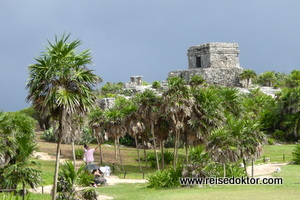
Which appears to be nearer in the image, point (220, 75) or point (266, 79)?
point (220, 75)

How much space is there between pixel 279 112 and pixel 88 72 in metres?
34.4

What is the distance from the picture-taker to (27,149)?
16531mm

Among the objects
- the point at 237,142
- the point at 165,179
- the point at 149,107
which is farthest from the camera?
the point at 149,107

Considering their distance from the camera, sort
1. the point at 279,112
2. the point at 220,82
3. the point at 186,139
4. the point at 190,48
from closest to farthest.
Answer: the point at 186,139 < the point at 279,112 < the point at 220,82 < the point at 190,48

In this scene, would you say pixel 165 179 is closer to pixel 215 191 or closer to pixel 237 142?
pixel 215 191

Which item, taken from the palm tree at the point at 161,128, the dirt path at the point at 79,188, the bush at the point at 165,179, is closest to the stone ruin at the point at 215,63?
the dirt path at the point at 79,188

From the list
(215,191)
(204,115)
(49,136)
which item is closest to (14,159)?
(215,191)

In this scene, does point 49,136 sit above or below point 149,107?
below

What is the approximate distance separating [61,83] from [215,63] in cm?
4880

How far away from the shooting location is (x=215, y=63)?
61.4 metres

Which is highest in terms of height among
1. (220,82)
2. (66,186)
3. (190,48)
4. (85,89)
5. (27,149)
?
(190,48)

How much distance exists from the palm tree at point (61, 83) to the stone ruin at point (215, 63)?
44774 millimetres

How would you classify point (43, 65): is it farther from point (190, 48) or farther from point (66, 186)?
point (190, 48)

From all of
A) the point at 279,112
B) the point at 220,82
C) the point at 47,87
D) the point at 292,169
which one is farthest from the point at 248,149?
the point at 220,82
